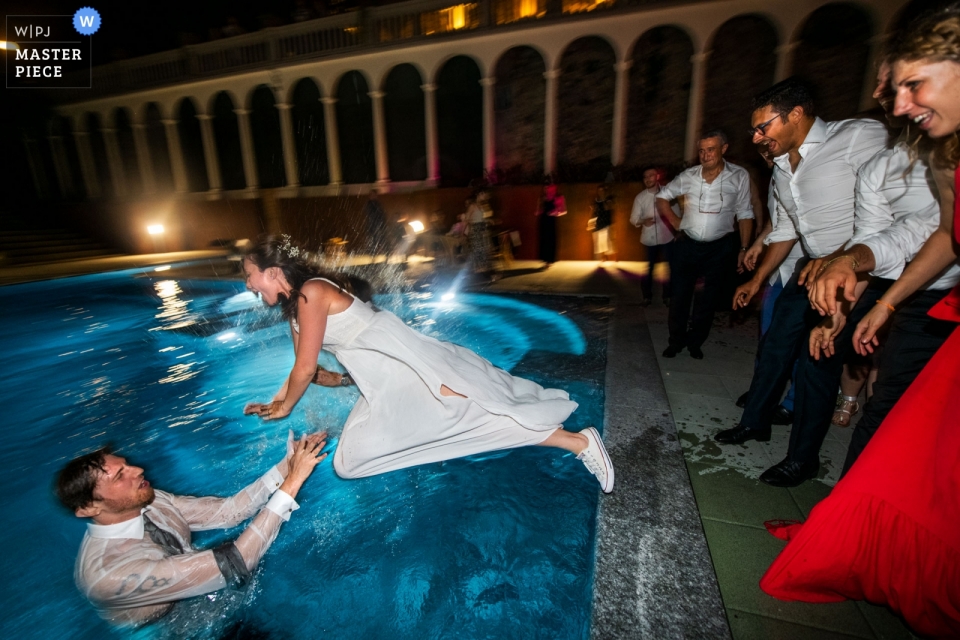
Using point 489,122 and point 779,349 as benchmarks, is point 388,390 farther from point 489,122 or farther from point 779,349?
point 489,122

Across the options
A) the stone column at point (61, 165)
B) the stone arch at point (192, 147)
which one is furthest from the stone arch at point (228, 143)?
the stone column at point (61, 165)

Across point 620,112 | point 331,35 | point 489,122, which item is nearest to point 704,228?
point 620,112

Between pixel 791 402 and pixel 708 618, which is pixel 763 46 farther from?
pixel 708 618

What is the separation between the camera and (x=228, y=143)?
812 inches

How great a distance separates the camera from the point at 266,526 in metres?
2.11

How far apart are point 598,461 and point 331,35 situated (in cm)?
1834

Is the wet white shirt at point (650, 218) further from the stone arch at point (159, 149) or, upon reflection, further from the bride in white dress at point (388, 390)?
the stone arch at point (159, 149)

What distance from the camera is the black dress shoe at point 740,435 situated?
3146 mm

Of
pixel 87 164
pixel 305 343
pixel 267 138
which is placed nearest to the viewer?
pixel 305 343

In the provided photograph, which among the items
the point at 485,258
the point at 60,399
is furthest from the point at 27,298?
the point at 485,258

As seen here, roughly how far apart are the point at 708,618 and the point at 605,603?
41 centimetres

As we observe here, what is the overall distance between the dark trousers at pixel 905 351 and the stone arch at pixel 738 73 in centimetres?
1218

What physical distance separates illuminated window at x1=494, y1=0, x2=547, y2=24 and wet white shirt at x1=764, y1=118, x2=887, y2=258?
13.5 m

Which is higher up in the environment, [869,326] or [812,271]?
[812,271]
